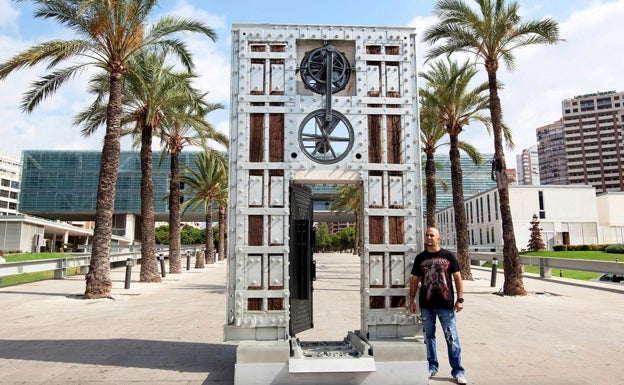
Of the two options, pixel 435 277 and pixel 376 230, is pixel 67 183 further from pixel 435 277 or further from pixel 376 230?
pixel 435 277

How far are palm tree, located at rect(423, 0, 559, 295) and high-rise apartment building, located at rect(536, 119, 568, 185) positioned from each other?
510ft

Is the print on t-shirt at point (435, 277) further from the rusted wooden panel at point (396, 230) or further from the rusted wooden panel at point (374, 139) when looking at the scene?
the rusted wooden panel at point (374, 139)

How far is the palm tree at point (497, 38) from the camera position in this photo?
48.2 feet

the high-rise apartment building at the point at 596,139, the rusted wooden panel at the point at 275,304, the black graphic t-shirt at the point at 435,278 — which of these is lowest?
the rusted wooden panel at the point at 275,304

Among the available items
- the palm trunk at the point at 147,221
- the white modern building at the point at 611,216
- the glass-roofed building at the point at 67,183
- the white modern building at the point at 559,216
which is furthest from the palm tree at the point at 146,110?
the glass-roofed building at the point at 67,183

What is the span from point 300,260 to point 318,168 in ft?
4.29

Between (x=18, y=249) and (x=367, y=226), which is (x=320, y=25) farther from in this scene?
(x=18, y=249)

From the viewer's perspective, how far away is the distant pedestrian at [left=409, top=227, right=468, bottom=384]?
204 inches

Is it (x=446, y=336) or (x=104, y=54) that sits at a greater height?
(x=104, y=54)

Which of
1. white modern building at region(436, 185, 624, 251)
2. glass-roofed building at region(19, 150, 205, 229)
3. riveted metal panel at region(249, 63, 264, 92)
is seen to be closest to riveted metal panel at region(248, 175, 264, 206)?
riveted metal panel at region(249, 63, 264, 92)

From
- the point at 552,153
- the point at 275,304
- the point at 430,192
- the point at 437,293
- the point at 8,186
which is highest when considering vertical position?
the point at 552,153

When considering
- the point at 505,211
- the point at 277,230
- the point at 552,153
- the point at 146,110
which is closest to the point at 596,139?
the point at 552,153

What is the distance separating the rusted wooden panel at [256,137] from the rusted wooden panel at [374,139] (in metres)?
1.32

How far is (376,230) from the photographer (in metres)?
5.52
